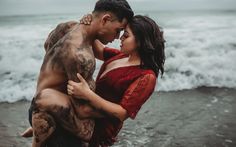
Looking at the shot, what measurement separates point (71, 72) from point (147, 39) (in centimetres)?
56

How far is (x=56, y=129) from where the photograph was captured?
96.3 inches

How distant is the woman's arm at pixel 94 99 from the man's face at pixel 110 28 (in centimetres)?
37

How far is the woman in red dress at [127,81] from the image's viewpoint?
7.79 ft

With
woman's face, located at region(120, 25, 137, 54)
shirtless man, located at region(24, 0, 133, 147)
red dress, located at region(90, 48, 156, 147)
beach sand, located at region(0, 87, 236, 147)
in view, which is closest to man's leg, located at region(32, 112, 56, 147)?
shirtless man, located at region(24, 0, 133, 147)

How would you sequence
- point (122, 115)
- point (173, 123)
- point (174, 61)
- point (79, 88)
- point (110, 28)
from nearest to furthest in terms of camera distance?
1. point (79, 88)
2. point (122, 115)
3. point (110, 28)
4. point (173, 123)
5. point (174, 61)

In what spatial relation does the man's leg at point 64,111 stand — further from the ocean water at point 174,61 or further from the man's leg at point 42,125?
the ocean water at point 174,61

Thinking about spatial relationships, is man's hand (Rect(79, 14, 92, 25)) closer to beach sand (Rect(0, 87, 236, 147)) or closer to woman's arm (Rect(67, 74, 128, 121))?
woman's arm (Rect(67, 74, 128, 121))

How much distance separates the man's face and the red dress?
21 cm

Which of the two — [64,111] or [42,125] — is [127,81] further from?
[42,125]

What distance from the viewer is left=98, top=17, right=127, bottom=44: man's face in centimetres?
251

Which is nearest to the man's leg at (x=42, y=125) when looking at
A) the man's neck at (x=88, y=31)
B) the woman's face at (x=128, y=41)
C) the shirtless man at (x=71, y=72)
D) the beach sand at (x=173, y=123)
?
the shirtless man at (x=71, y=72)

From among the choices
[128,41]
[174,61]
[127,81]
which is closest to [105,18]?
[128,41]

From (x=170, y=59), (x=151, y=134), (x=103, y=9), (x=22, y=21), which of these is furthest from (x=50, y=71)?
(x=22, y=21)

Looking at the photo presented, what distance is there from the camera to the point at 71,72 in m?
2.32
